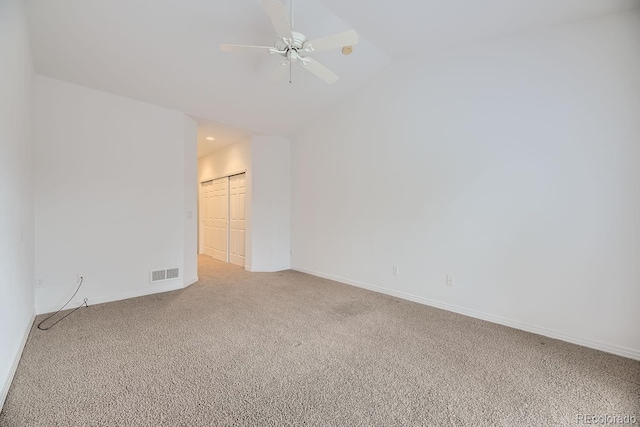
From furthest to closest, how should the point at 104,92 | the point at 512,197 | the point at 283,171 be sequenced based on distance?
the point at 283,171 → the point at 104,92 → the point at 512,197

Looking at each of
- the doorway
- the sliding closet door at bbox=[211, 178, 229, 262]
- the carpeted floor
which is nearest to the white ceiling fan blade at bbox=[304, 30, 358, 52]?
the carpeted floor

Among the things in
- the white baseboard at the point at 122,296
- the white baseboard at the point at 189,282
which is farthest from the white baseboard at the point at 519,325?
the white baseboard at the point at 122,296

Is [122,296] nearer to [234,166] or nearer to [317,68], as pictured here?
[234,166]

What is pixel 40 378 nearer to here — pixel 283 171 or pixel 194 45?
pixel 194 45

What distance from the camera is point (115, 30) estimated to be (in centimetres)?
273

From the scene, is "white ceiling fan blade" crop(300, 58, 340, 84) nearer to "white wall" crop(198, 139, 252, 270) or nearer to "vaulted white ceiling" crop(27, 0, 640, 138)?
"vaulted white ceiling" crop(27, 0, 640, 138)

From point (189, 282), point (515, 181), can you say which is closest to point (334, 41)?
point (515, 181)

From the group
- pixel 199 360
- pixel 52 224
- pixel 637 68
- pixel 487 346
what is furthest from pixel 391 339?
pixel 52 224

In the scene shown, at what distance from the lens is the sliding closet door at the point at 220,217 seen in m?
6.27

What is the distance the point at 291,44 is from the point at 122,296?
3.69 m

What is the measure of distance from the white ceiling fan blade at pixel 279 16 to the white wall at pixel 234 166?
333 cm

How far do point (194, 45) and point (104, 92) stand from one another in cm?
148

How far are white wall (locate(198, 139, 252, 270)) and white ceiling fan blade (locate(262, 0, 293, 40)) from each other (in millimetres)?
3327

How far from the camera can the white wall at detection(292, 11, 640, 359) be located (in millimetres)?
2402
